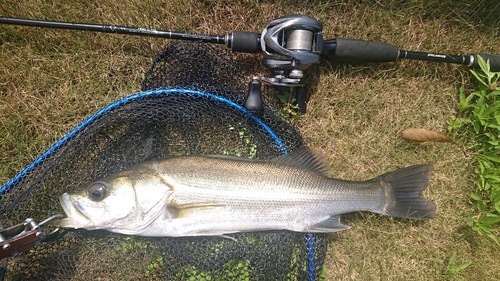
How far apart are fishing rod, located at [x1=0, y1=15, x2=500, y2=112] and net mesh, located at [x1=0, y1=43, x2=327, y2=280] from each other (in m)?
0.18

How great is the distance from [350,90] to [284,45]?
904mm

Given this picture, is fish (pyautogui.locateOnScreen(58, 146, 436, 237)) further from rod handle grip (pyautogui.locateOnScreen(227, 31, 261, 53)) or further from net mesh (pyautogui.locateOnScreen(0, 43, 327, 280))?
rod handle grip (pyautogui.locateOnScreen(227, 31, 261, 53))

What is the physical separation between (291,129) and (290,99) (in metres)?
0.32

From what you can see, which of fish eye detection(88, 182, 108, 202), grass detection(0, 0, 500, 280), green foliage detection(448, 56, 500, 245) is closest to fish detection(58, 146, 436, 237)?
fish eye detection(88, 182, 108, 202)

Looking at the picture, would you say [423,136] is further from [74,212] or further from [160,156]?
[74,212]

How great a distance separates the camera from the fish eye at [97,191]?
2307 millimetres

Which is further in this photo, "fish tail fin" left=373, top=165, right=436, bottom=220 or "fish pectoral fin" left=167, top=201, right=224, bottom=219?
"fish tail fin" left=373, top=165, right=436, bottom=220

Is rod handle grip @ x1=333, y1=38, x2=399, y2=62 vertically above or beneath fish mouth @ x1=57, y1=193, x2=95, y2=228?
above

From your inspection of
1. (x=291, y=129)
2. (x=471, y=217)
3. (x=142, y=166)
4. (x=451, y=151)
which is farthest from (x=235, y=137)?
(x=471, y=217)

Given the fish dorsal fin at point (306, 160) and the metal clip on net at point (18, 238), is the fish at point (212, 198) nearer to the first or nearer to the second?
the fish dorsal fin at point (306, 160)

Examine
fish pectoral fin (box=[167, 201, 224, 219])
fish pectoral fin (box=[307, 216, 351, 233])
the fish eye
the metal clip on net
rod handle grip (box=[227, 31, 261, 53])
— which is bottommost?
fish pectoral fin (box=[307, 216, 351, 233])

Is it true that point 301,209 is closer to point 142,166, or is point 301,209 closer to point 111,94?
point 142,166

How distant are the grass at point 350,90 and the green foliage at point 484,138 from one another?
0.08 metres

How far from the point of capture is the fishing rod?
8.25ft
